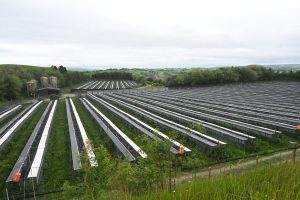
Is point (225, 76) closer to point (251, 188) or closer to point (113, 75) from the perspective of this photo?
point (113, 75)

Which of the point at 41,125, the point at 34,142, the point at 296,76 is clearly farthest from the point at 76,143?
the point at 296,76

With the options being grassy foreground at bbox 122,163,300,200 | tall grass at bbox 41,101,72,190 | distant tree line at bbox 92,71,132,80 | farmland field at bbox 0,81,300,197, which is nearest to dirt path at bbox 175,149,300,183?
farmland field at bbox 0,81,300,197

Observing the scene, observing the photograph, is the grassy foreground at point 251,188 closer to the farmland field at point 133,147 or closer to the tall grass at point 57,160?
the farmland field at point 133,147

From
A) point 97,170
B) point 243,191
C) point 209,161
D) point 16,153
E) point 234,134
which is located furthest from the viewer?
point 234,134

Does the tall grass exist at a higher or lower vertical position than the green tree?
lower

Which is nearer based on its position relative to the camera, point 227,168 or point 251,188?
point 251,188

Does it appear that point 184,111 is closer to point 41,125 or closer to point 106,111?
point 106,111

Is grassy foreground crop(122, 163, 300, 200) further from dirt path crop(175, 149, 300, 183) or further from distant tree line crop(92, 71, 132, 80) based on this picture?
distant tree line crop(92, 71, 132, 80)

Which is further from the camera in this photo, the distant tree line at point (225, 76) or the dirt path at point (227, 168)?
the distant tree line at point (225, 76)

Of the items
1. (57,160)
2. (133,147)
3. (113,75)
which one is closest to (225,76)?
(113,75)

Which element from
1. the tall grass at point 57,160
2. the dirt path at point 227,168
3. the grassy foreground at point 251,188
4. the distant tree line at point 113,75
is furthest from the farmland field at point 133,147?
the distant tree line at point 113,75

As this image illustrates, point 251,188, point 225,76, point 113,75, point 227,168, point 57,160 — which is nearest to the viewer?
point 251,188
